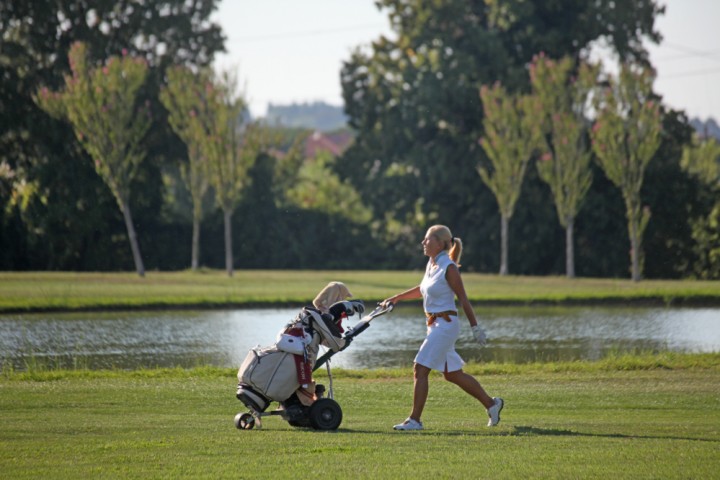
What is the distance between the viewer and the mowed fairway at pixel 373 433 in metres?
8.36

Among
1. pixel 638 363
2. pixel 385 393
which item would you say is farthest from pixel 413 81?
pixel 385 393

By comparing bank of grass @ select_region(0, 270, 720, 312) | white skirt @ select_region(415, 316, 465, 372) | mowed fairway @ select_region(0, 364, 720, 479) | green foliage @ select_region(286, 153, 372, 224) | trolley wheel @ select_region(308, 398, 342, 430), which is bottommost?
mowed fairway @ select_region(0, 364, 720, 479)

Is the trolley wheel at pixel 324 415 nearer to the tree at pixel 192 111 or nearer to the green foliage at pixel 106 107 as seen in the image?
the green foliage at pixel 106 107

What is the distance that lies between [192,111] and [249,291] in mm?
13436

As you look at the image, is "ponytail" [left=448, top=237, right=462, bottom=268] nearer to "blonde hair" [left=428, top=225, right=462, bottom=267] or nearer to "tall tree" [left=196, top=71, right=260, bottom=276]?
"blonde hair" [left=428, top=225, right=462, bottom=267]

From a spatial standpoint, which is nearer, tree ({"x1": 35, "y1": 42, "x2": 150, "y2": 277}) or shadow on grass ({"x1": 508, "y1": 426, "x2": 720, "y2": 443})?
shadow on grass ({"x1": 508, "y1": 426, "x2": 720, "y2": 443})

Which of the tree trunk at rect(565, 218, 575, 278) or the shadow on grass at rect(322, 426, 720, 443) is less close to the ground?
the tree trunk at rect(565, 218, 575, 278)

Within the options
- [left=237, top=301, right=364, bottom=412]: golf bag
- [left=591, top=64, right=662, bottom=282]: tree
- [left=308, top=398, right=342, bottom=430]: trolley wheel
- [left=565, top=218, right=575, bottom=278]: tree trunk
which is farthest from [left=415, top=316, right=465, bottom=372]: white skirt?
[left=565, top=218, right=575, bottom=278]: tree trunk

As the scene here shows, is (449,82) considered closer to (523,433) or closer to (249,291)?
(249,291)

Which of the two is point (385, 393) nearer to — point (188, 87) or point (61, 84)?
point (188, 87)

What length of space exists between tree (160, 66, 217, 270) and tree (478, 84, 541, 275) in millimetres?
11084

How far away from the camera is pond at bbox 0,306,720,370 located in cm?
1970

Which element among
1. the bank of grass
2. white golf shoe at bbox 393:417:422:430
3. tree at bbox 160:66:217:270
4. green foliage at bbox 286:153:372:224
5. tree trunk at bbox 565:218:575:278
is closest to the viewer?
white golf shoe at bbox 393:417:422:430

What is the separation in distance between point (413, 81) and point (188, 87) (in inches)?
464
